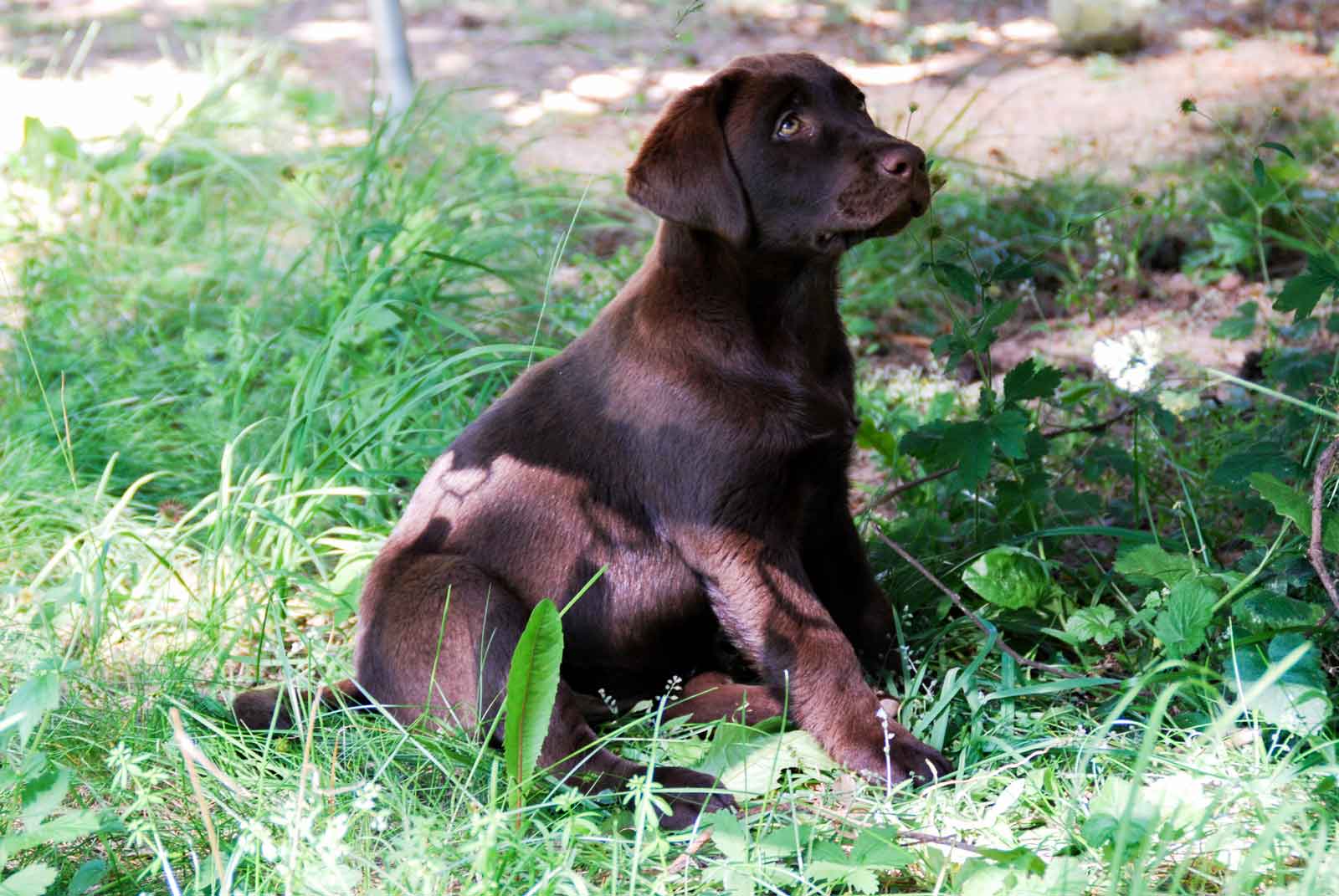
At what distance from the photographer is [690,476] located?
2.56 meters

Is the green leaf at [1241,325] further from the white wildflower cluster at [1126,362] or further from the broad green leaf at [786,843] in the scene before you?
the broad green leaf at [786,843]

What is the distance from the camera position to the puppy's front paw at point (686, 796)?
2.37 m

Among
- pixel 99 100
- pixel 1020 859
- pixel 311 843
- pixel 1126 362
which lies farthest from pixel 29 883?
pixel 99 100

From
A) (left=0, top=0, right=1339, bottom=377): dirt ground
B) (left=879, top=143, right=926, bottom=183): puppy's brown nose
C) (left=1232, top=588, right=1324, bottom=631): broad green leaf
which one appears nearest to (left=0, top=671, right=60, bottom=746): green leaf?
(left=879, top=143, right=926, bottom=183): puppy's brown nose

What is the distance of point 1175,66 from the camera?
6336mm

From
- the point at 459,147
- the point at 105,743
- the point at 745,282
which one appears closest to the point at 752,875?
the point at 745,282

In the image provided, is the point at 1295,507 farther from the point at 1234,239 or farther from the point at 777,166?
the point at 1234,239

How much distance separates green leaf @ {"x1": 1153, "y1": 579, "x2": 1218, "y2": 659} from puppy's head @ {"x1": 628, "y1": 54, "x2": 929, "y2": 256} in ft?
2.76

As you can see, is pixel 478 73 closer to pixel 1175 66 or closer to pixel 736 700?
pixel 1175 66

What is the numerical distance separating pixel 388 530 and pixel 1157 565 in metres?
1.79

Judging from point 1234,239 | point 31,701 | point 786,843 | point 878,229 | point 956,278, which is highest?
point 878,229

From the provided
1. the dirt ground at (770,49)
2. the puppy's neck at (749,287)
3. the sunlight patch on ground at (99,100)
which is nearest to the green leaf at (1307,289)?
the puppy's neck at (749,287)

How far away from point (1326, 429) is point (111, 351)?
344cm

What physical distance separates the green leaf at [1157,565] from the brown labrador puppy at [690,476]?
0.51 metres
